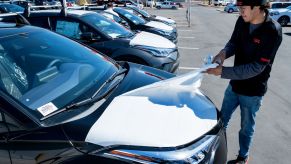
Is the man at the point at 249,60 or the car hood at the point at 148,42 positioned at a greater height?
the man at the point at 249,60

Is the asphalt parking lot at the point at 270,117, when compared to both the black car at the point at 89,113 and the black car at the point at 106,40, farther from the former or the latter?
the black car at the point at 89,113

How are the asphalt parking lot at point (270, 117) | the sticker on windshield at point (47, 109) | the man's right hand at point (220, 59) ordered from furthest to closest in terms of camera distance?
the asphalt parking lot at point (270, 117) → the man's right hand at point (220, 59) → the sticker on windshield at point (47, 109)

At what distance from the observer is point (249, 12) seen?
2854 millimetres

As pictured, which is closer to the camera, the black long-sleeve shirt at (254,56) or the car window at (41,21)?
the black long-sleeve shirt at (254,56)

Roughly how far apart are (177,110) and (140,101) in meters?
0.28

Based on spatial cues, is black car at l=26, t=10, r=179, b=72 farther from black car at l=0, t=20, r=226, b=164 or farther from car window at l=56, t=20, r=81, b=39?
black car at l=0, t=20, r=226, b=164

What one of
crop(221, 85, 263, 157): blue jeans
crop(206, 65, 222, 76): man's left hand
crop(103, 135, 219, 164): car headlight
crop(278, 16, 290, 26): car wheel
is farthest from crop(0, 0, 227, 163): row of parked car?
crop(278, 16, 290, 26): car wheel

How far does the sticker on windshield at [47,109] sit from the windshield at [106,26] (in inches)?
156

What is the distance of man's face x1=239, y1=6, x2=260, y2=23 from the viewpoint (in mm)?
2836

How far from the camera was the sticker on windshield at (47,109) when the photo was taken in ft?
7.13

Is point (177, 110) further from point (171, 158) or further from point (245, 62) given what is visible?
point (245, 62)

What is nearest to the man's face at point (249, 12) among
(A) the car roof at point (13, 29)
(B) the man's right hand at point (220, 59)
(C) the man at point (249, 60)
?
(C) the man at point (249, 60)

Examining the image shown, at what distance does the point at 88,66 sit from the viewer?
305cm

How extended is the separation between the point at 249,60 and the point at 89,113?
1628 mm
